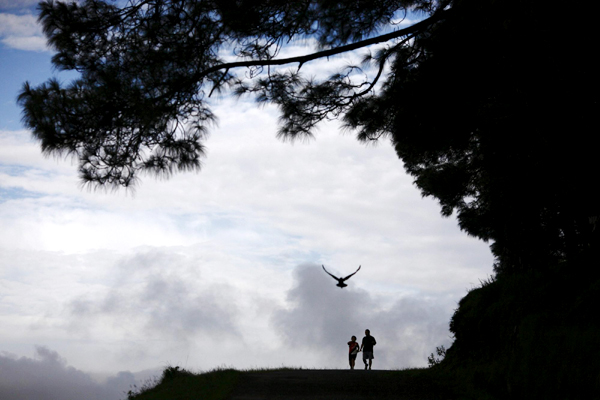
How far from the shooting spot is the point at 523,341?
8.03 m

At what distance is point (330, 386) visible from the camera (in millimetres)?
10305

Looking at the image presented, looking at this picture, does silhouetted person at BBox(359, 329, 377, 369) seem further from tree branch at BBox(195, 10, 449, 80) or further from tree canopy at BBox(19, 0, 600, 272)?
tree branch at BBox(195, 10, 449, 80)

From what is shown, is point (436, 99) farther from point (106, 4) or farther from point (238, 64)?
point (106, 4)

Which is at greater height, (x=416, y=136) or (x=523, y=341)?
(x=416, y=136)

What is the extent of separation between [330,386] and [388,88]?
5969 millimetres

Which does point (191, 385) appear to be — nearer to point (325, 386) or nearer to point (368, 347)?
point (325, 386)

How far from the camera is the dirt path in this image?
939cm

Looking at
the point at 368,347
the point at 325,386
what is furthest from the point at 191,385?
the point at 368,347

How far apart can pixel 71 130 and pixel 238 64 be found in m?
3.01

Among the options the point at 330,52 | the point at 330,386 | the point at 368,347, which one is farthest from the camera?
the point at 368,347

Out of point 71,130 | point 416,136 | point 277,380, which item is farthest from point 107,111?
point 277,380

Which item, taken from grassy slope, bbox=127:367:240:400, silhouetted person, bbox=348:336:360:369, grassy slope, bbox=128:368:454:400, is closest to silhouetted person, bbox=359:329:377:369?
silhouetted person, bbox=348:336:360:369

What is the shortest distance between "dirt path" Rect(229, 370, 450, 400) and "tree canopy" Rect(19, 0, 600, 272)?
11.6 ft

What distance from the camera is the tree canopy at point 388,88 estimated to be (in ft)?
25.6
